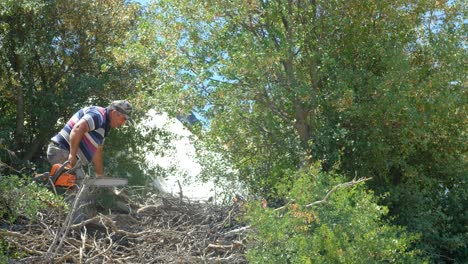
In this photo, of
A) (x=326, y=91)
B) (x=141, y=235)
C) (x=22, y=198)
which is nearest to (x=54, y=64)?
(x=326, y=91)

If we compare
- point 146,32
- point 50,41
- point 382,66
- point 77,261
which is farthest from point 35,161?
point 77,261

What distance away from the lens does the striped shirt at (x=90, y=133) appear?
951 cm

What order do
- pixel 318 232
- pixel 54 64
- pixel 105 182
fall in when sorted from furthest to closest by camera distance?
pixel 54 64 < pixel 105 182 < pixel 318 232

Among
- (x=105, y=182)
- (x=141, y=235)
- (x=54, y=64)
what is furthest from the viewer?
(x=54, y=64)

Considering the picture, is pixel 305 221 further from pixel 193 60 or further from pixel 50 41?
pixel 50 41

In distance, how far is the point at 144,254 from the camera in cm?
870

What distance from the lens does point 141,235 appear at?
9141mm

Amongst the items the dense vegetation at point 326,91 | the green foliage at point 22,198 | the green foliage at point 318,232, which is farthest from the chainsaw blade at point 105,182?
the dense vegetation at point 326,91

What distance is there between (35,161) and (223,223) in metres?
6.90

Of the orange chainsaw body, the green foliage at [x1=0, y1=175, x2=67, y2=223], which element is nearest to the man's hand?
the orange chainsaw body

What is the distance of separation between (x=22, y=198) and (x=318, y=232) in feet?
9.62

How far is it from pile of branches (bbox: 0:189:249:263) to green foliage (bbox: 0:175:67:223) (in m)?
0.22

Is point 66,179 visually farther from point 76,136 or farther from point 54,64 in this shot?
point 54,64

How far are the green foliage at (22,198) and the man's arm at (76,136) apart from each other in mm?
801
